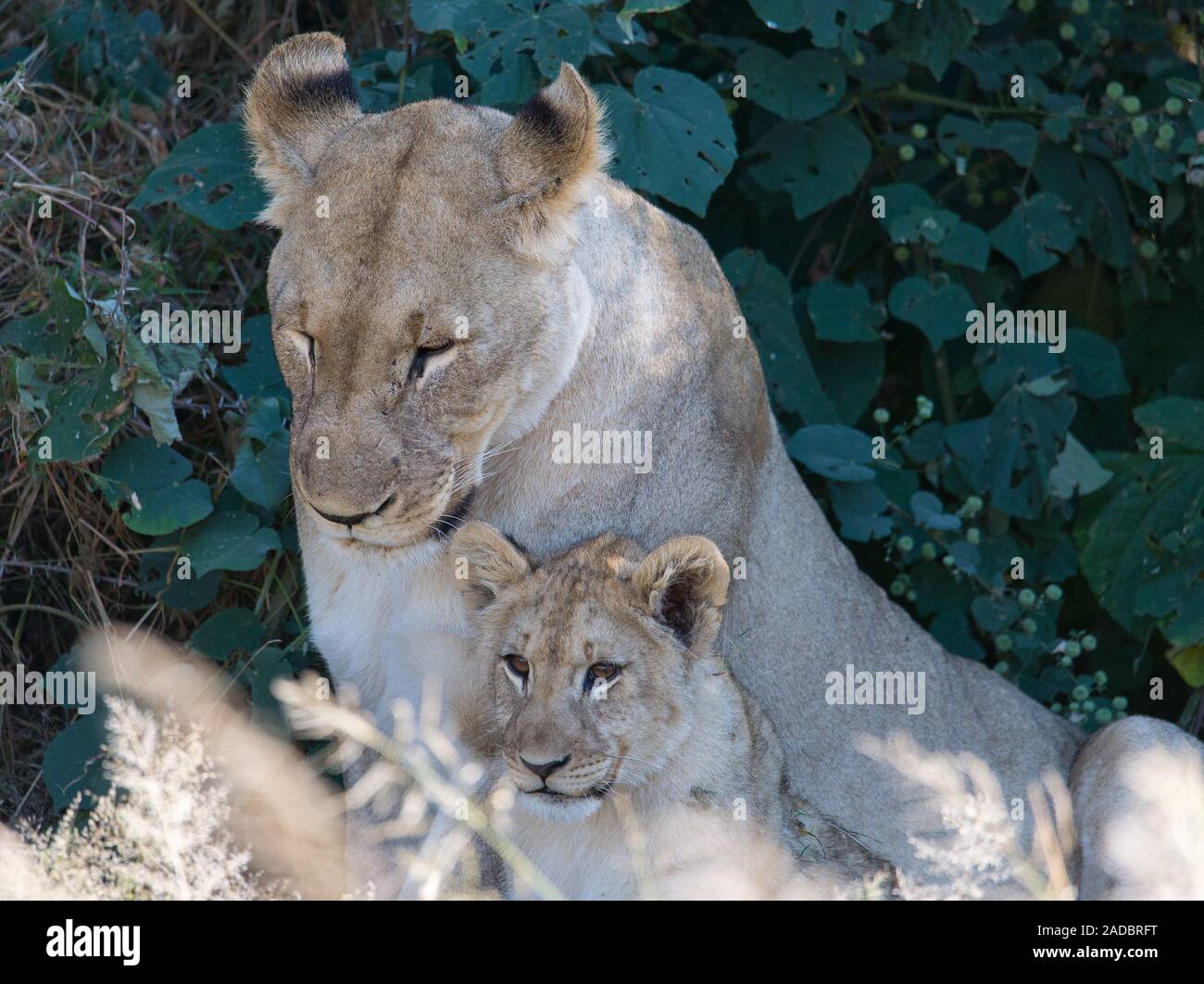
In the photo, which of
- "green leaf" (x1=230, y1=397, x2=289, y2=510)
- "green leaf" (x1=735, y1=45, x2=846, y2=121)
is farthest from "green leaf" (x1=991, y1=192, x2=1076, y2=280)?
"green leaf" (x1=230, y1=397, x2=289, y2=510)

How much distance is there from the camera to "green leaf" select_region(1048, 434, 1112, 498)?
4641 millimetres

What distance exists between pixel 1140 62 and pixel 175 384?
10.3 feet

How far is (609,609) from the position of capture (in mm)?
3039

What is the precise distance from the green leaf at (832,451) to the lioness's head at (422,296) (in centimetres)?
123

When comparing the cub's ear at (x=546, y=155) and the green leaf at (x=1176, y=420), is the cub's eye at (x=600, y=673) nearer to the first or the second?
the cub's ear at (x=546, y=155)

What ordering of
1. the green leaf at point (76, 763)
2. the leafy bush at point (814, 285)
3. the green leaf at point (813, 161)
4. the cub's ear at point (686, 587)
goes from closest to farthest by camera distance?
1. the cub's ear at point (686, 587)
2. the green leaf at point (76, 763)
3. the leafy bush at point (814, 285)
4. the green leaf at point (813, 161)

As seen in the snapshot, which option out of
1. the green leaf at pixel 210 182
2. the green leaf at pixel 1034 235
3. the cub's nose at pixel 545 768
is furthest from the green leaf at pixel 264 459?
the green leaf at pixel 1034 235

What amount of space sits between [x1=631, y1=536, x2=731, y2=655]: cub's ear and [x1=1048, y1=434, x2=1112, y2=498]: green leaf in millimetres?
1875

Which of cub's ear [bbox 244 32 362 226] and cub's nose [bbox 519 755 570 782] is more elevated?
cub's ear [bbox 244 32 362 226]

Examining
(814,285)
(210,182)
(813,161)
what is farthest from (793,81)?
(210,182)

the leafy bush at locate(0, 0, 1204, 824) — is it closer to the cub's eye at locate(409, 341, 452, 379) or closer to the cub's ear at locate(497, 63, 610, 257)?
the cub's ear at locate(497, 63, 610, 257)

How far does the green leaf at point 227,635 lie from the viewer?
13.1ft

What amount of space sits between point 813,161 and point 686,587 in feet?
6.26

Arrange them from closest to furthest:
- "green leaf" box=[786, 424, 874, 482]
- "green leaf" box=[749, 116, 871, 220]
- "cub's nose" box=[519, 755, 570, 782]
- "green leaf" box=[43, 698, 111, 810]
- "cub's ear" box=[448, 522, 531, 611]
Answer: "cub's nose" box=[519, 755, 570, 782] → "cub's ear" box=[448, 522, 531, 611] → "green leaf" box=[43, 698, 111, 810] → "green leaf" box=[786, 424, 874, 482] → "green leaf" box=[749, 116, 871, 220]
